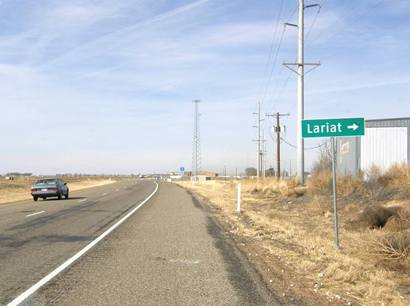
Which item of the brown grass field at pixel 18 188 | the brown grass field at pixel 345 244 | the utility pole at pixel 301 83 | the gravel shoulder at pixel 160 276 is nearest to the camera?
the gravel shoulder at pixel 160 276

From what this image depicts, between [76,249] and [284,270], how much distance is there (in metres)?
4.93

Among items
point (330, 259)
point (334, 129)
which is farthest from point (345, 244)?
point (334, 129)

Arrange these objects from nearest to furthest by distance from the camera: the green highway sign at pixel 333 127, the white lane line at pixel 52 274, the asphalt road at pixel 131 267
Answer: the white lane line at pixel 52 274
the asphalt road at pixel 131 267
the green highway sign at pixel 333 127

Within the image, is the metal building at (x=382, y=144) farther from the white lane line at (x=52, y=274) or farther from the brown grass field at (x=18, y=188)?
the white lane line at (x=52, y=274)

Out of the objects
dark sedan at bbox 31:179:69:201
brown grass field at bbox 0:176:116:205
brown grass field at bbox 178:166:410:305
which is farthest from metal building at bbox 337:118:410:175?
brown grass field at bbox 0:176:116:205

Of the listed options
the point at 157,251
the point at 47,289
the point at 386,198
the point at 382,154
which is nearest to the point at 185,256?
the point at 157,251

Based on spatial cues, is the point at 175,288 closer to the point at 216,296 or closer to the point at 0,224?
the point at 216,296

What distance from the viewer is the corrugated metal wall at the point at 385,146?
3656cm

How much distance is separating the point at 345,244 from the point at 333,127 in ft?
10.0

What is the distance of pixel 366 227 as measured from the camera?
51.4 feet

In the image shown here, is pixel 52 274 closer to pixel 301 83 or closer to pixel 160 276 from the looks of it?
pixel 160 276

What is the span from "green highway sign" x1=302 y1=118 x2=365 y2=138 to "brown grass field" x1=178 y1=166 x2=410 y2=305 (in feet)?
7.87

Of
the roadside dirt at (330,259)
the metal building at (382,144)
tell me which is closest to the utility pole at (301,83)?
the metal building at (382,144)

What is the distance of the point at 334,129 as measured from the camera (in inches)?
472
